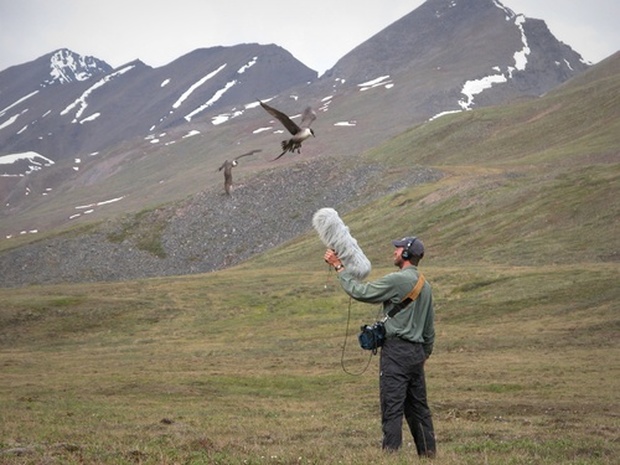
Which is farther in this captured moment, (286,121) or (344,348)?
(344,348)

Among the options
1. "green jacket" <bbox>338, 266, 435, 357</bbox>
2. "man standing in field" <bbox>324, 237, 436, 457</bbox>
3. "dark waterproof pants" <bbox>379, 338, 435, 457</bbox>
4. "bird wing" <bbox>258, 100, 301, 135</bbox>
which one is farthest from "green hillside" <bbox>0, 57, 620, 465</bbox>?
"bird wing" <bbox>258, 100, 301, 135</bbox>

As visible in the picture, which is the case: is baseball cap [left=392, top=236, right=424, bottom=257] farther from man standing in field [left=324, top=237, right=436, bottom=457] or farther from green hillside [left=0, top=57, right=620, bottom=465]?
green hillside [left=0, top=57, right=620, bottom=465]

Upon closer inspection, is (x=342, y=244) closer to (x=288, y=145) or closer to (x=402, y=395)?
(x=402, y=395)

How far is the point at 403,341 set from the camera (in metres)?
13.1

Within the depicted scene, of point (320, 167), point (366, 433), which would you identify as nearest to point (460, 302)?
point (366, 433)

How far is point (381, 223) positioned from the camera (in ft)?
292

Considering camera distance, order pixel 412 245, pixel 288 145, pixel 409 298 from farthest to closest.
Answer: pixel 288 145 < pixel 412 245 < pixel 409 298

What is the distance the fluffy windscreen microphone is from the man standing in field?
0.11 meters

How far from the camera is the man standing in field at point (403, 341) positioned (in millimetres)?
12781

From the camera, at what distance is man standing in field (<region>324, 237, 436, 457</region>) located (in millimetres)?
12781

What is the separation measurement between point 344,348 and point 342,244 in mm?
10559

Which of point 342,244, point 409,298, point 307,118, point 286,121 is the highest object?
point 307,118

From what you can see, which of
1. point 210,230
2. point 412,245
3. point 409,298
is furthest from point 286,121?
point 210,230

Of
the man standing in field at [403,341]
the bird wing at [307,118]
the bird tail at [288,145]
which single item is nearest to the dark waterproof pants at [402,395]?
the man standing in field at [403,341]
